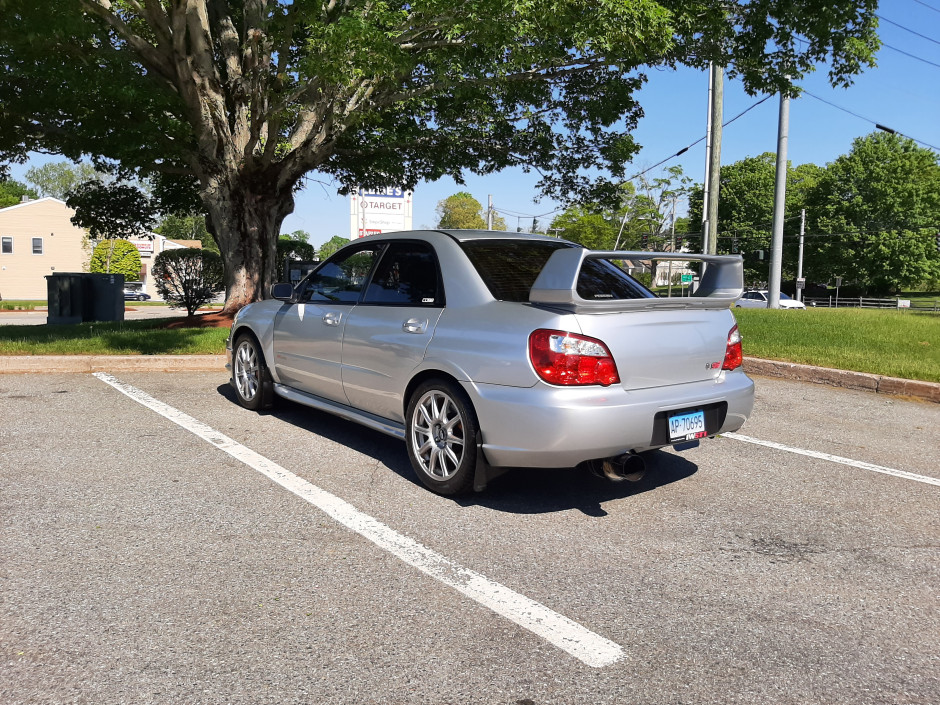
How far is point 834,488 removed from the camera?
483 cm

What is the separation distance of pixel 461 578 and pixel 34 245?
7080cm

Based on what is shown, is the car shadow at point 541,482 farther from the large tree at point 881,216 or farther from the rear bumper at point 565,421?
the large tree at point 881,216

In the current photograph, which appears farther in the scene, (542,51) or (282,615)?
(542,51)

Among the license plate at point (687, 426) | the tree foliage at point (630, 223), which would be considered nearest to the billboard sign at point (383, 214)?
the tree foliage at point (630, 223)

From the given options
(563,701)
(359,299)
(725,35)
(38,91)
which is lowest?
(563,701)

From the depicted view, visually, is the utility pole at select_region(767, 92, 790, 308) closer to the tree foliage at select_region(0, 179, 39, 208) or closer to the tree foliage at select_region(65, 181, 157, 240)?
the tree foliage at select_region(65, 181, 157, 240)

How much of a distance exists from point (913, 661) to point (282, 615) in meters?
2.36

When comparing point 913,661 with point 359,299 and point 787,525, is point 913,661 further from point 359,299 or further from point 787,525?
point 359,299

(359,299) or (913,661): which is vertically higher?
(359,299)

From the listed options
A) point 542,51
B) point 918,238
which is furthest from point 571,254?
point 918,238

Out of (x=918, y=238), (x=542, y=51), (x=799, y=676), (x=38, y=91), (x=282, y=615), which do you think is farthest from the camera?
(x=918, y=238)

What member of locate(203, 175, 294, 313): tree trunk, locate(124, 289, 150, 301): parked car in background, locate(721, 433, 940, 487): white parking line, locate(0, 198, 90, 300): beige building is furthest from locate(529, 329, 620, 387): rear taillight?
locate(0, 198, 90, 300): beige building

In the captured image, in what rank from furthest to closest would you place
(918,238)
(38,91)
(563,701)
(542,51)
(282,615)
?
(918,238) < (38,91) < (542,51) < (282,615) < (563,701)

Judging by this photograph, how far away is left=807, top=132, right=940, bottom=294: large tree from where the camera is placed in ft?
183
